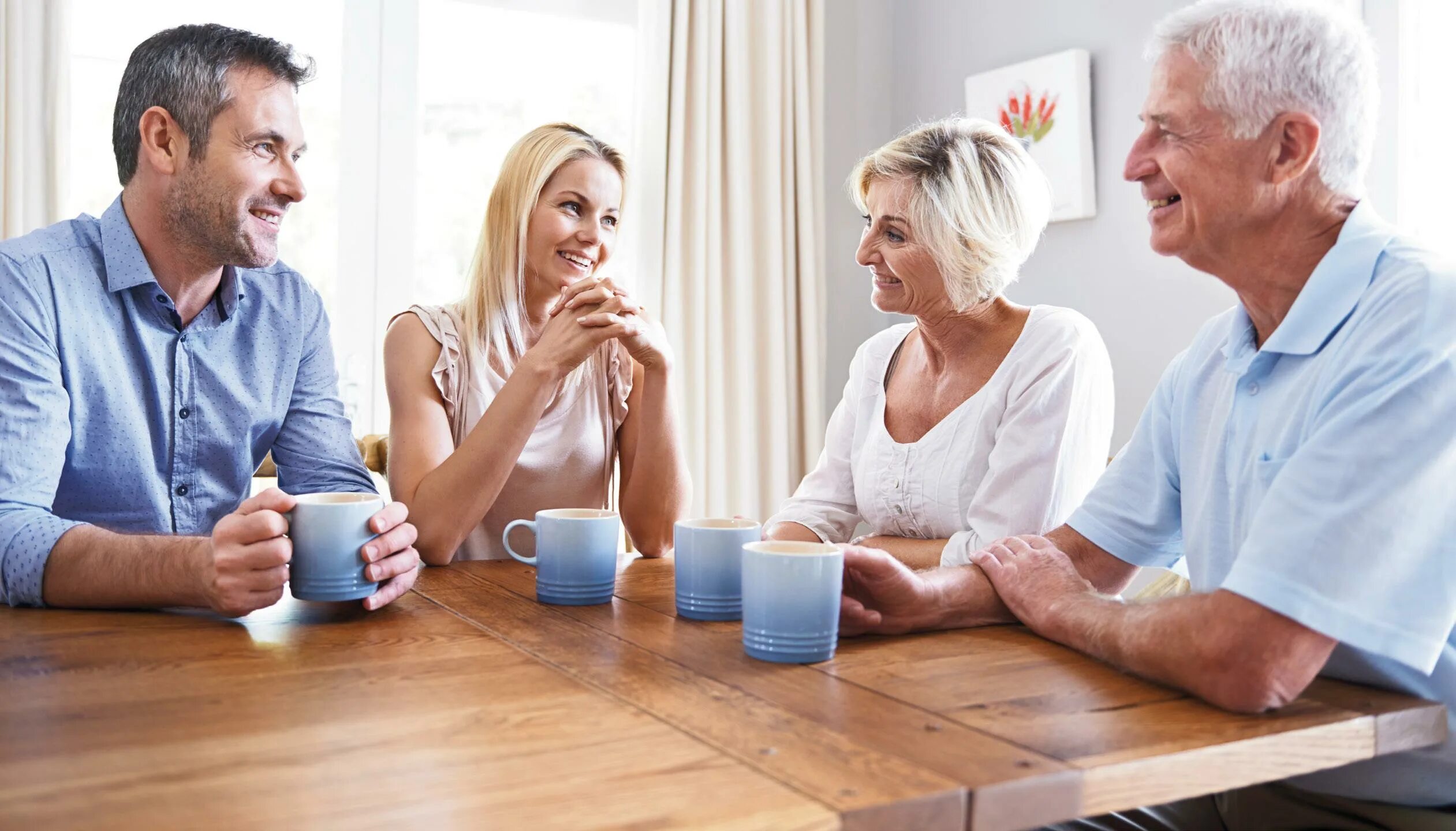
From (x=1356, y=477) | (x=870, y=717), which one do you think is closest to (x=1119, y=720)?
(x=870, y=717)

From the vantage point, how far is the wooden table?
0.69 metres

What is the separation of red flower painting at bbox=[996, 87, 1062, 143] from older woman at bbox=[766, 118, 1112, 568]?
1197mm

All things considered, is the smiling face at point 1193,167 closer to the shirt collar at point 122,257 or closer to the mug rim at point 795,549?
the mug rim at point 795,549

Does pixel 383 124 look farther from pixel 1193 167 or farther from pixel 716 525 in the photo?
pixel 1193 167

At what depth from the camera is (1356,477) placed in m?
0.95

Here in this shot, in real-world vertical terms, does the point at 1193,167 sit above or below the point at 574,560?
above

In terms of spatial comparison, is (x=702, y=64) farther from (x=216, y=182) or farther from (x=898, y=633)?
(x=898, y=633)

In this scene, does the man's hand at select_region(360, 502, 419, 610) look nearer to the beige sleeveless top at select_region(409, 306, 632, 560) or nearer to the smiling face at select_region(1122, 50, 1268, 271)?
the beige sleeveless top at select_region(409, 306, 632, 560)

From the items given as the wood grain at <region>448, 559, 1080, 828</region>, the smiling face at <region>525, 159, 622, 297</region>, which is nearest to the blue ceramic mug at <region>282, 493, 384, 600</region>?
the wood grain at <region>448, 559, 1080, 828</region>

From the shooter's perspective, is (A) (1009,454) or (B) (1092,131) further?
(B) (1092,131)

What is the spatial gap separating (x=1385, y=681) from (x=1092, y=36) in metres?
2.31

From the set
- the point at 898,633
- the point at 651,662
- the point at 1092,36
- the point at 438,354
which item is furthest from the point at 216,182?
the point at 1092,36

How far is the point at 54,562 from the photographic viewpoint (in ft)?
3.99

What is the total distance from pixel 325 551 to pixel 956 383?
1038 millimetres
